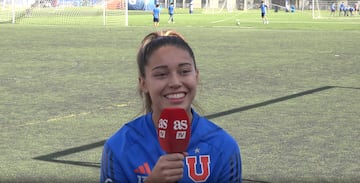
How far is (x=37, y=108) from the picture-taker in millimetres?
11898

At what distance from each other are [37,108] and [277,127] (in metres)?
3.78

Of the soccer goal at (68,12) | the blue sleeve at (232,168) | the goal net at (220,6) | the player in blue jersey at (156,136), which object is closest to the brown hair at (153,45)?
the player in blue jersey at (156,136)

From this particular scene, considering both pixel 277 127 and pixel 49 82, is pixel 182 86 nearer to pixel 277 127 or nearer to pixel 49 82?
pixel 277 127

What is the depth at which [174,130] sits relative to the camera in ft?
8.45

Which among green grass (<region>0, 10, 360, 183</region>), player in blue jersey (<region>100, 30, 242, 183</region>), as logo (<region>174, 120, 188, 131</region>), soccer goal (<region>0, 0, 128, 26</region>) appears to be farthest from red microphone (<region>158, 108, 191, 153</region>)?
soccer goal (<region>0, 0, 128, 26</region>)

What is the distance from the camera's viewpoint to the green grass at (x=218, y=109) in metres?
7.87

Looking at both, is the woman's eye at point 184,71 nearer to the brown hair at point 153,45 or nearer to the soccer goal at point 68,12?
the brown hair at point 153,45

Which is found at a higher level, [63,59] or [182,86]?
[182,86]

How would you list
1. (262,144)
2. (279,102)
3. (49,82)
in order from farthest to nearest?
(49,82) → (279,102) → (262,144)

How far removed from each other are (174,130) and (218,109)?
933cm

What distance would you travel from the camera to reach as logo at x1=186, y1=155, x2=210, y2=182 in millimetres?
3094

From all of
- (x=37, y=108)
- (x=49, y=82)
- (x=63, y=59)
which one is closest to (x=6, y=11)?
(x=63, y=59)

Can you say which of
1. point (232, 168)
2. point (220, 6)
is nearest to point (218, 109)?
point (232, 168)

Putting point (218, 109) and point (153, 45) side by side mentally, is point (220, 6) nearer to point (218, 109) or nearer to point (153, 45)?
point (218, 109)
